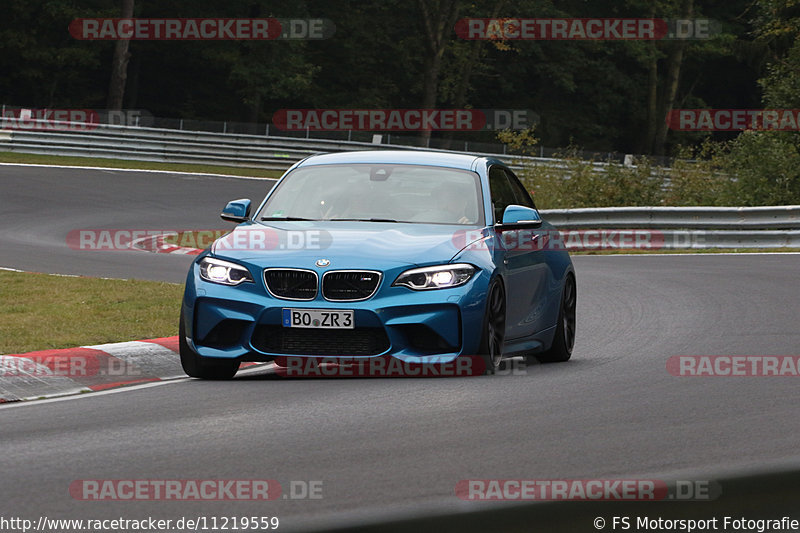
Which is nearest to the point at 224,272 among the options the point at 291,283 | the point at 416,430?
the point at 291,283

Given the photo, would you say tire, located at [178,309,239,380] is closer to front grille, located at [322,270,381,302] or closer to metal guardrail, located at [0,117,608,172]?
front grille, located at [322,270,381,302]

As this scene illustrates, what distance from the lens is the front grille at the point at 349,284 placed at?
27.6ft

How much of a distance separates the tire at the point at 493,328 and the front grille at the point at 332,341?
681mm

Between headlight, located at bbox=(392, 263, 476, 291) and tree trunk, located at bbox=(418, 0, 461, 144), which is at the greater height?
tree trunk, located at bbox=(418, 0, 461, 144)

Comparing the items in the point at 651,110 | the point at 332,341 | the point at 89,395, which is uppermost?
the point at 651,110

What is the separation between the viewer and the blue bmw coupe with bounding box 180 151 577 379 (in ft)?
27.5

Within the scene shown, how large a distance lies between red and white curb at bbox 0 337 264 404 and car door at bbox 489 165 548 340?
6.49 feet

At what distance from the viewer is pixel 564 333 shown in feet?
34.0

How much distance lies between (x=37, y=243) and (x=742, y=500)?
63.3ft

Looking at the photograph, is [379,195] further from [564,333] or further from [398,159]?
[564,333]

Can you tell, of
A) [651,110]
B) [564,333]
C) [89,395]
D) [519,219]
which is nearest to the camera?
[89,395]

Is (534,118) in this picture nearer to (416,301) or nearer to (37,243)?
(37,243)

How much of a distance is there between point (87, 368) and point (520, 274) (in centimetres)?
299

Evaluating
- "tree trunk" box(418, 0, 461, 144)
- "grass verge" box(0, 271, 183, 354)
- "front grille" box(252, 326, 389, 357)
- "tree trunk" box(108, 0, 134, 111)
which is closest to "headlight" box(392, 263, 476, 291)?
"front grille" box(252, 326, 389, 357)
